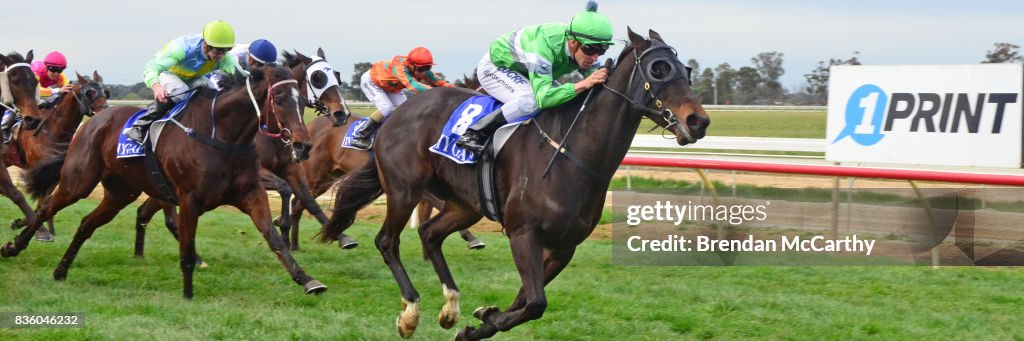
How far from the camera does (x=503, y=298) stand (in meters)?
6.86

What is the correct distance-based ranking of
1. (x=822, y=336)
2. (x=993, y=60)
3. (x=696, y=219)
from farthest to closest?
(x=993, y=60), (x=696, y=219), (x=822, y=336)

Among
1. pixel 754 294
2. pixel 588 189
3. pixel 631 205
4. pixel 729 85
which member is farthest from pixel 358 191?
pixel 729 85

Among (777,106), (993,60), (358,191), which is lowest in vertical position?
(777,106)

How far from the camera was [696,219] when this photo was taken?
8922mm

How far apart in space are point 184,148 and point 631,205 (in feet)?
12.2

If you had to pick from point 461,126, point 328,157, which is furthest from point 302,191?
point 461,126

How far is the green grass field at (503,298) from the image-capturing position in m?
5.91

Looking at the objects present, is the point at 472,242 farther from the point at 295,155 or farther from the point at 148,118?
the point at 295,155

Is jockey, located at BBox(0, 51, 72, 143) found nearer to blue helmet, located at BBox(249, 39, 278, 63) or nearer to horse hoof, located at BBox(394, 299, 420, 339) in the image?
blue helmet, located at BBox(249, 39, 278, 63)

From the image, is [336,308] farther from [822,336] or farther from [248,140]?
[822,336]

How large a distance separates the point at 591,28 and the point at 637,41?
0.27 m

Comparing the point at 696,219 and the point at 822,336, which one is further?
the point at 696,219

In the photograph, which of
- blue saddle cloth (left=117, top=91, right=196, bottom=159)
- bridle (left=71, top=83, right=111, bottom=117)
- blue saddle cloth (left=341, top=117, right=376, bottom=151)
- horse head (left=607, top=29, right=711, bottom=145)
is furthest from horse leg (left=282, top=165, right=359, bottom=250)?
horse head (left=607, top=29, right=711, bottom=145)

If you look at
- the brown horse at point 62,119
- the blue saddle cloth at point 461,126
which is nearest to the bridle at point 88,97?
the brown horse at point 62,119
